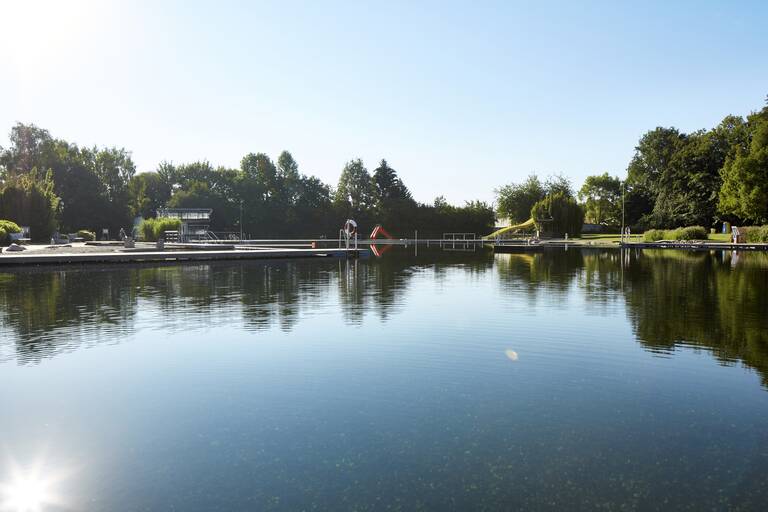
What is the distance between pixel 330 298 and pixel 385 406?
32.1ft

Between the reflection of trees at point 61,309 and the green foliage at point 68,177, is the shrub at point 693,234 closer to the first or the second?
the reflection of trees at point 61,309

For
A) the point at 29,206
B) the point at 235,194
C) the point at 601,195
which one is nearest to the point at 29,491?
the point at 29,206

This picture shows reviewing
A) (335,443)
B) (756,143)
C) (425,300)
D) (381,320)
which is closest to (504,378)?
(335,443)

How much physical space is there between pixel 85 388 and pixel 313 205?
75.3 meters

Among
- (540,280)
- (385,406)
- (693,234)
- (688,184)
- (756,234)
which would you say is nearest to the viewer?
(385,406)

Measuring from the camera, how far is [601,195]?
107812 mm

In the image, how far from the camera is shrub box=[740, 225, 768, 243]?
47881 mm

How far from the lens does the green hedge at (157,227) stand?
51859 mm

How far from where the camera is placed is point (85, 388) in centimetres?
750

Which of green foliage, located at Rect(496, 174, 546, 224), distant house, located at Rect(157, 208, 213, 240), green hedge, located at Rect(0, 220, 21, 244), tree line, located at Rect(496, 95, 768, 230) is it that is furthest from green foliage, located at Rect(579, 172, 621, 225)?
green hedge, located at Rect(0, 220, 21, 244)

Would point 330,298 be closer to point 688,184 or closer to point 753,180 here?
point 753,180

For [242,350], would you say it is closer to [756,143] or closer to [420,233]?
[756,143]

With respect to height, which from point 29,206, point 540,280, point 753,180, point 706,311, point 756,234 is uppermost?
point 753,180

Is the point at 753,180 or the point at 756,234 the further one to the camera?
the point at 753,180
